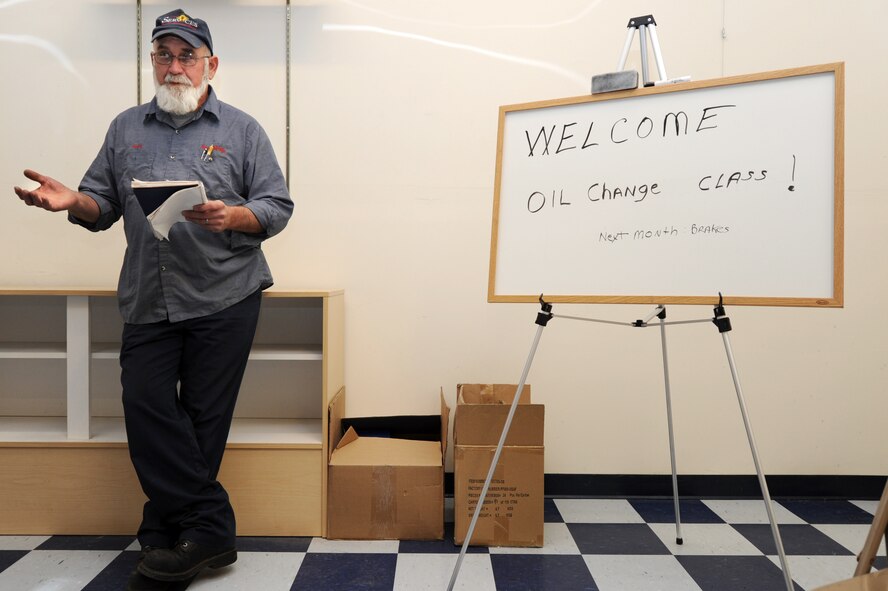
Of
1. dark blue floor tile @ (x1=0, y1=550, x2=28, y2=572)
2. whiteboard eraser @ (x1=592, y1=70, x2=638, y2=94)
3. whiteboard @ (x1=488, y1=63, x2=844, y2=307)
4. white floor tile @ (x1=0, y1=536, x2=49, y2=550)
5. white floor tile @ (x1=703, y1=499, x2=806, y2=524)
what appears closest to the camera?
whiteboard @ (x1=488, y1=63, x2=844, y2=307)

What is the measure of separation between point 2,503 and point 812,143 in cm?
254

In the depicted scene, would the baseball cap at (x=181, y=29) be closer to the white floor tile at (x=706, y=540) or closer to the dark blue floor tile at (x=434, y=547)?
the dark blue floor tile at (x=434, y=547)

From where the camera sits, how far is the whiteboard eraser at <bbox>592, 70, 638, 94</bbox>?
4.70 feet

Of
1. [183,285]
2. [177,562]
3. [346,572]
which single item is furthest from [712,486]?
[183,285]

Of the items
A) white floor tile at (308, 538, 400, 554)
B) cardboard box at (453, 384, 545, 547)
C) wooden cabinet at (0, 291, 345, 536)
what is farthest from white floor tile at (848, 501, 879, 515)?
wooden cabinet at (0, 291, 345, 536)

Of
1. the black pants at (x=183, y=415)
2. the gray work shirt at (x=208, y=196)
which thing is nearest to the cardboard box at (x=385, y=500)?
the black pants at (x=183, y=415)

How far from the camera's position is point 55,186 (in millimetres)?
1554

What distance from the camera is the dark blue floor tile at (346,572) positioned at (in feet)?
5.07

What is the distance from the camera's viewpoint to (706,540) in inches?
72.4

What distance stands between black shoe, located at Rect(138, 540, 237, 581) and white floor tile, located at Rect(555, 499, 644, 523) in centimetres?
118

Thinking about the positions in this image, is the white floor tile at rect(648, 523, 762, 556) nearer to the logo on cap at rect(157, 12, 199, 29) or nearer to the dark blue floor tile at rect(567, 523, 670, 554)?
the dark blue floor tile at rect(567, 523, 670, 554)

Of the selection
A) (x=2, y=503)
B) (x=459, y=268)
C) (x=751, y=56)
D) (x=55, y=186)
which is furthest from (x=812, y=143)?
(x=2, y=503)

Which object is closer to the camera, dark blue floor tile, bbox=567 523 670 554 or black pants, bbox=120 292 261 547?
black pants, bbox=120 292 261 547

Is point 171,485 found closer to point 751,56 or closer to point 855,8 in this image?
point 751,56
